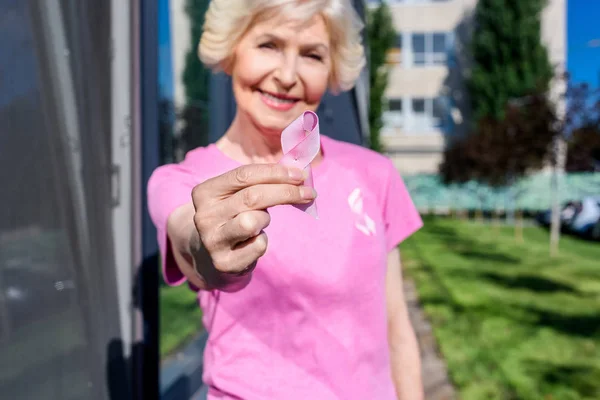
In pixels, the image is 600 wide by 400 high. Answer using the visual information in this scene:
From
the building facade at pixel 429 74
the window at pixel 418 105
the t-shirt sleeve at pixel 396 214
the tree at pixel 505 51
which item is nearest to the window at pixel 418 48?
the building facade at pixel 429 74

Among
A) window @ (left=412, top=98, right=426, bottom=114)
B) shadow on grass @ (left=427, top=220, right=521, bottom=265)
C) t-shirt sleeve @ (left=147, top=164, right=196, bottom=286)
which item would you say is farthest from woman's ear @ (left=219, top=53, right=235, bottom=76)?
window @ (left=412, top=98, right=426, bottom=114)

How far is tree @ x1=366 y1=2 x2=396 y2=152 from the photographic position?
25469mm

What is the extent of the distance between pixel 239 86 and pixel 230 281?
15.3 inches

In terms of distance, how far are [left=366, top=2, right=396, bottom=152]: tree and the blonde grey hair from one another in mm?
24302

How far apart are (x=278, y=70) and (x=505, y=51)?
27.8 metres

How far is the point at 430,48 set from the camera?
28.7m

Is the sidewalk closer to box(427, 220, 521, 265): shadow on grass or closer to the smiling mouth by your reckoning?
the smiling mouth

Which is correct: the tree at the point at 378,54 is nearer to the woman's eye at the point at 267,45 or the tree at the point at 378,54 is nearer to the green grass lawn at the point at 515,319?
the green grass lawn at the point at 515,319

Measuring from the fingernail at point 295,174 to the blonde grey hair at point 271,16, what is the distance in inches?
16.5

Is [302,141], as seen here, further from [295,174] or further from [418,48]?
[418,48]

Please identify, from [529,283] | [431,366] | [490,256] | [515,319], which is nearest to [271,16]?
[431,366]

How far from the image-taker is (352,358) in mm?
1147

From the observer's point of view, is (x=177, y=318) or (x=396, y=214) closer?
(x=396, y=214)

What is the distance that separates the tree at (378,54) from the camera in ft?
83.6
